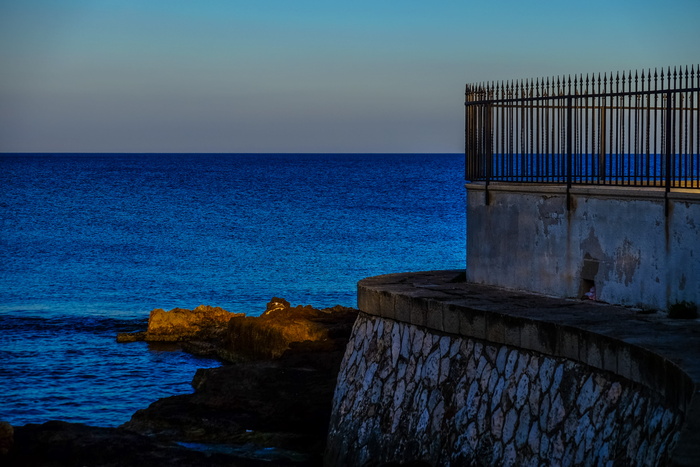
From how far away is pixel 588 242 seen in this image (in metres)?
11.8

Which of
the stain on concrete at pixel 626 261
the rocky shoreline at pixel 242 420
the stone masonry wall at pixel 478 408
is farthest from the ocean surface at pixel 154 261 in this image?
the stain on concrete at pixel 626 261

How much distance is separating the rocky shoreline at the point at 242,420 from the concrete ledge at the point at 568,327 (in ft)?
8.29

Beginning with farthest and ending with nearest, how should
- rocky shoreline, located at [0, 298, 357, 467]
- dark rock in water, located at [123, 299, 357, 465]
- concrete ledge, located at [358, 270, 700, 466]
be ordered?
dark rock in water, located at [123, 299, 357, 465] → rocky shoreline, located at [0, 298, 357, 467] → concrete ledge, located at [358, 270, 700, 466]

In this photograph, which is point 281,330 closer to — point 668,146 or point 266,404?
point 266,404

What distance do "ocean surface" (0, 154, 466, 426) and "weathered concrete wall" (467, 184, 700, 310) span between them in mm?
9227

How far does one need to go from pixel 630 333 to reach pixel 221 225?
59524 millimetres

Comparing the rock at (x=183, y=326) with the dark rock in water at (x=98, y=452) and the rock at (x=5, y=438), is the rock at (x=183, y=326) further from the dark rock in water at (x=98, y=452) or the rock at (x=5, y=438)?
the rock at (x=5, y=438)

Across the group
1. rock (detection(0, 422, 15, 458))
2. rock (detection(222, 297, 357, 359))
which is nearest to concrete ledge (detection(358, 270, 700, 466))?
rock (detection(0, 422, 15, 458))

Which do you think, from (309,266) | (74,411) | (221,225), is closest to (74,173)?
(221,225)

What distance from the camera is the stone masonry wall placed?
27.9 ft

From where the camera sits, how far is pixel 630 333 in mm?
9414

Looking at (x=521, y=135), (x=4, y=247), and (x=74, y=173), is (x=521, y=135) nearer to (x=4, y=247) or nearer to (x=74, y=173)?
(x=4, y=247)

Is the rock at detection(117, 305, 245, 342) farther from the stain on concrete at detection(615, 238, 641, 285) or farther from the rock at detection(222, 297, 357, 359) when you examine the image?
the stain on concrete at detection(615, 238, 641, 285)

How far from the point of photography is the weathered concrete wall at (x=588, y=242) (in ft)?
34.9
